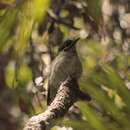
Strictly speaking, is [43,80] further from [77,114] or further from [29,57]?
[29,57]

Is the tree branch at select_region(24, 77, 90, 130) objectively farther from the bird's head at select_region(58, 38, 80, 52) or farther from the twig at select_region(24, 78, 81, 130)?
the bird's head at select_region(58, 38, 80, 52)

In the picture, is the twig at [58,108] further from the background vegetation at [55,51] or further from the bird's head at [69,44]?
the bird's head at [69,44]

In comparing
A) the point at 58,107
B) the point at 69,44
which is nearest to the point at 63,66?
the point at 69,44

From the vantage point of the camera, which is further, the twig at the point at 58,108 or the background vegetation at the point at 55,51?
the background vegetation at the point at 55,51

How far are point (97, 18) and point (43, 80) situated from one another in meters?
1.67

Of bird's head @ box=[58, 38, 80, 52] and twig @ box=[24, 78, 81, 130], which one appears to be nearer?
twig @ box=[24, 78, 81, 130]

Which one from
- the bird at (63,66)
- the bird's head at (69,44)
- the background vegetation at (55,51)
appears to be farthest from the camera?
the background vegetation at (55,51)

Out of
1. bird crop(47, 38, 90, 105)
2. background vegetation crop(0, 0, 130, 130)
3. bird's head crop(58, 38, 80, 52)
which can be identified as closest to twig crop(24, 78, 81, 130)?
bird crop(47, 38, 90, 105)

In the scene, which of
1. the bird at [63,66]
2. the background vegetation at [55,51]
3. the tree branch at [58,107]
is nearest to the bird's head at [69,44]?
the bird at [63,66]

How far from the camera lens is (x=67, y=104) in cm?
203

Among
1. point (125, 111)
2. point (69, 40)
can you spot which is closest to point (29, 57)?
point (69, 40)

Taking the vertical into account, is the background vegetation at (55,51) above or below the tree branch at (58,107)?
below

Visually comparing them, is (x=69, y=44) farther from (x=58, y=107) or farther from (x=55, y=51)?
(x=58, y=107)

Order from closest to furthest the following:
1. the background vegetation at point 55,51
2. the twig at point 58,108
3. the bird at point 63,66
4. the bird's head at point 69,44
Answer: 1. the twig at point 58,108
2. the bird at point 63,66
3. the bird's head at point 69,44
4. the background vegetation at point 55,51
